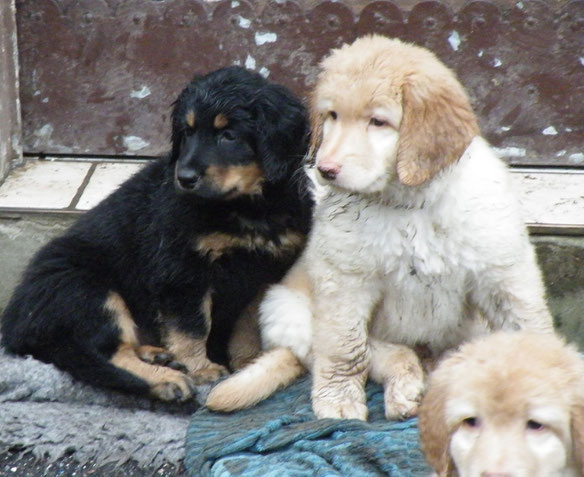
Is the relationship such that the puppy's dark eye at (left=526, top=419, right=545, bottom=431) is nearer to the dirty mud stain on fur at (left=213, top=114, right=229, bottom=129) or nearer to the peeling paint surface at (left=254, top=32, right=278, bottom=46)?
the dirty mud stain on fur at (left=213, top=114, right=229, bottom=129)

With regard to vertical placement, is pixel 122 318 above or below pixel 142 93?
below

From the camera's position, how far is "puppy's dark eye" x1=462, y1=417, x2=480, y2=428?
312cm

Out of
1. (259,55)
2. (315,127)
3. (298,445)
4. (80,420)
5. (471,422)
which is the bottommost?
(80,420)

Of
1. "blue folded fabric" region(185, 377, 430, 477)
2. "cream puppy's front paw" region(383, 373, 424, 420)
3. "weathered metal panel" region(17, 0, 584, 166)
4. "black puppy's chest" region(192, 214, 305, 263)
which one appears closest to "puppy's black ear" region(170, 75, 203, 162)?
"black puppy's chest" region(192, 214, 305, 263)

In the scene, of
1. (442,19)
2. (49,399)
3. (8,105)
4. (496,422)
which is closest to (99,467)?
(49,399)

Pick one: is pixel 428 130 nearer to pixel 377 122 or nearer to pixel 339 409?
pixel 377 122

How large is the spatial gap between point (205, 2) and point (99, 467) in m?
2.77

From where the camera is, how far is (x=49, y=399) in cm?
471

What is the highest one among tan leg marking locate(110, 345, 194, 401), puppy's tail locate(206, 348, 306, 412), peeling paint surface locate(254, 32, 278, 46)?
peeling paint surface locate(254, 32, 278, 46)

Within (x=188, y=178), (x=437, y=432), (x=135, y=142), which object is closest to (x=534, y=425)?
(x=437, y=432)

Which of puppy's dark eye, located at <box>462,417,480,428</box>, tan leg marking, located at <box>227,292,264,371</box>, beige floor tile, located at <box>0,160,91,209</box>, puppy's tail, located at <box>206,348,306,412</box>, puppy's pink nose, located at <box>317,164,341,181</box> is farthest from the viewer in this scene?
beige floor tile, located at <box>0,160,91,209</box>

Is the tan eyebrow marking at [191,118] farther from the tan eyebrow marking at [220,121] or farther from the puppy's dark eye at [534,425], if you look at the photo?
the puppy's dark eye at [534,425]

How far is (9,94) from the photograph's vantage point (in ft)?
19.6

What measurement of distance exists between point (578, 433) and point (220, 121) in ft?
6.92
